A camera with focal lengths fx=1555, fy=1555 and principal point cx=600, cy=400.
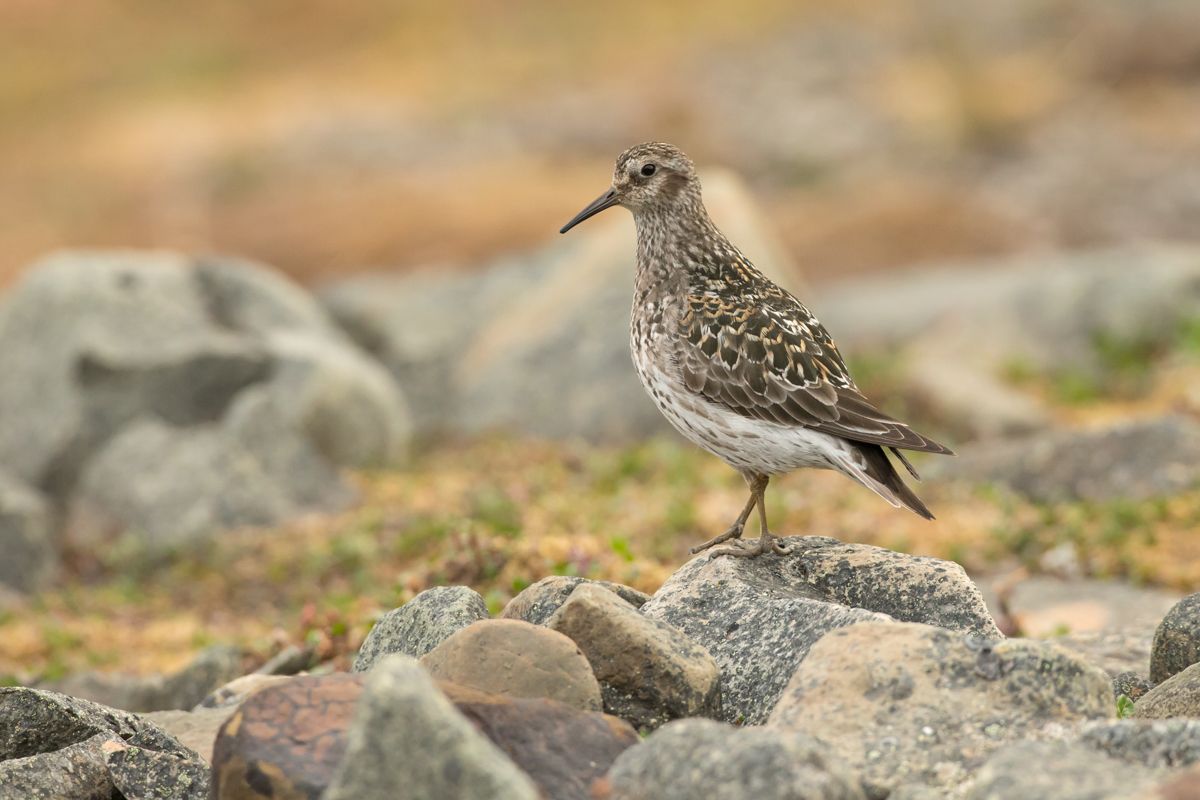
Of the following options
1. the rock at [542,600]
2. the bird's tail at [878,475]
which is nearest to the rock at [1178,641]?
the bird's tail at [878,475]

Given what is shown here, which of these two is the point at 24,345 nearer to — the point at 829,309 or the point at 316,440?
the point at 316,440

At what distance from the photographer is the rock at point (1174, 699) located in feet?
23.2

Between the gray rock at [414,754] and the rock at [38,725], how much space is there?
2.49 metres

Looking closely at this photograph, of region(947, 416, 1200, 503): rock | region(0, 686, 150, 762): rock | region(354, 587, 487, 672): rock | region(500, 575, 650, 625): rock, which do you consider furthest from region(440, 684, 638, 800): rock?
region(947, 416, 1200, 503): rock

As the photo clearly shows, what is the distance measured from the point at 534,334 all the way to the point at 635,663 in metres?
12.5

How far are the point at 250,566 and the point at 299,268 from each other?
17878 millimetres

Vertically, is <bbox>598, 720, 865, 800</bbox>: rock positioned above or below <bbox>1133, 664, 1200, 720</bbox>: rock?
below

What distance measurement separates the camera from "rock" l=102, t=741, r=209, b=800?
21.6 ft

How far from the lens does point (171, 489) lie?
15125 millimetres

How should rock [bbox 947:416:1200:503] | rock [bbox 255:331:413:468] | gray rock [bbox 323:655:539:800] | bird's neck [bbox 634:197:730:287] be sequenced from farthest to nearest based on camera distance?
1. rock [bbox 255:331:413:468]
2. rock [bbox 947:416:1200:503]
3. bird's neck [bbox 634:197:730:287]
4. gray rock [bbox 323:655:539:800]

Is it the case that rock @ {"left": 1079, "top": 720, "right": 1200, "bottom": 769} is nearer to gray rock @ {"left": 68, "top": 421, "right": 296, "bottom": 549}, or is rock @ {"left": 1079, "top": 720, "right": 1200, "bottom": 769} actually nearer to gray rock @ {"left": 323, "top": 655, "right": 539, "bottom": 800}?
gray rock @ {"left": 323, "top": 655, "right": 539, "bottom": 800}

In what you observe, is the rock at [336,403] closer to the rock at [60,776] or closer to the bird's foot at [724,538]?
the bird's foot at [724,538]

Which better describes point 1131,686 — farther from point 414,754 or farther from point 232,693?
point 232,693

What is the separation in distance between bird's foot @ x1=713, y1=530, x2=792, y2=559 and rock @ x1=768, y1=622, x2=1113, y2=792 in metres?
2.00
